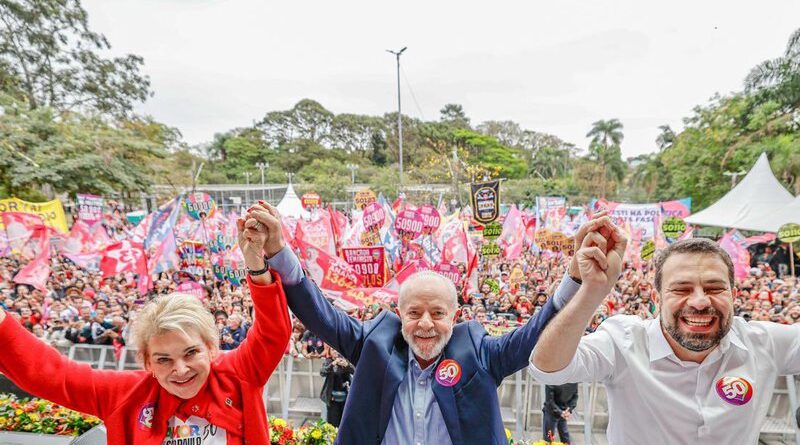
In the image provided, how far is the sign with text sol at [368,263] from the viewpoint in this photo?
6.75 metres

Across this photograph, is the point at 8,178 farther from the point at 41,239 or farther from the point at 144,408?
the point at 144,408

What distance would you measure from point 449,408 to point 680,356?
85 centimetres

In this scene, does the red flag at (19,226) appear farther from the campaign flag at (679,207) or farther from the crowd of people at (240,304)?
the campaign flag at (679,207)

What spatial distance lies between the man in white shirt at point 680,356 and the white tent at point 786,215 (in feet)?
41.5

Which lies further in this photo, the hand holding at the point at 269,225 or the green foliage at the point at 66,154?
the green foliage at the point at 66,154

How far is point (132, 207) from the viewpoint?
27.4 metres

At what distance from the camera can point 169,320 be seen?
5.05 ft

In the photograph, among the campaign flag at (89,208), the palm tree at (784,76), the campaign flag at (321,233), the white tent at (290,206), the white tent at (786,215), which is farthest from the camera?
the white tent at (290,206)

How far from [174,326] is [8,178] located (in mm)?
22360

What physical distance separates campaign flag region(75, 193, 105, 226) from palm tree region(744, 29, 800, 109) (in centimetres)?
2465

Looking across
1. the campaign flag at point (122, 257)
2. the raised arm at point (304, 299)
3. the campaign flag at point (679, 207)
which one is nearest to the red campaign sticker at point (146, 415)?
the raised arm at point (304, 299)

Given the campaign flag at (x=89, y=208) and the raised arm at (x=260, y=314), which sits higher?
the campaign flag at (x=89, y=208)

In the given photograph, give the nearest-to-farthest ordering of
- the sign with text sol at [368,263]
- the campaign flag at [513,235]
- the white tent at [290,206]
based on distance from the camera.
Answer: the sign with text sol at [368,263], the campaign flag at [513,235], the white tent at [290,206]

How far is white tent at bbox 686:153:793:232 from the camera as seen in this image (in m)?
12.5
